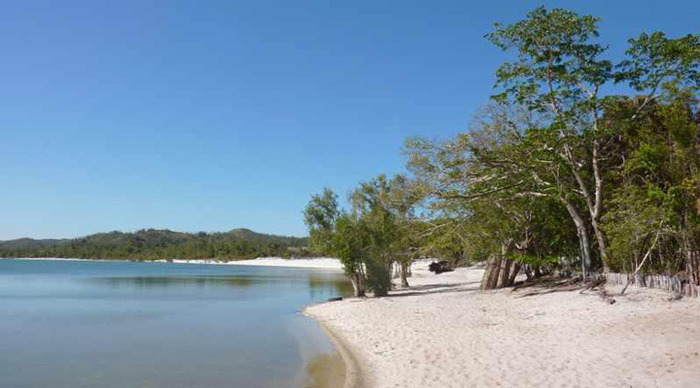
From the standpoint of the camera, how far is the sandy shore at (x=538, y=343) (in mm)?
9867

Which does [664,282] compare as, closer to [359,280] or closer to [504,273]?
[504,273]

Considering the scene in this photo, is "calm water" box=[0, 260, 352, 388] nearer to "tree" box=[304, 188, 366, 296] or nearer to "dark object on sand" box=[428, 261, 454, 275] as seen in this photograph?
"tree" box=[304, 188, 366, 296]

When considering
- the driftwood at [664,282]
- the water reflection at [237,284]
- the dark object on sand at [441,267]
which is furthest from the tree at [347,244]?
the dark object on sand at [441,267]

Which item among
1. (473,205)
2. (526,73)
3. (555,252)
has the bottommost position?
(555,252)

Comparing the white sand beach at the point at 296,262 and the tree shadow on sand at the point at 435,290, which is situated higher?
the tree shadow on sand at the point at 435,290

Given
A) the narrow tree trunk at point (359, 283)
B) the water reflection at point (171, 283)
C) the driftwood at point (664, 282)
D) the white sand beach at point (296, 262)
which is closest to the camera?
the driftwood at point (664, 282)

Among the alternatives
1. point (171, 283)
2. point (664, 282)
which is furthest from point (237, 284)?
point (664, 282)

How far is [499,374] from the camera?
1044 cm

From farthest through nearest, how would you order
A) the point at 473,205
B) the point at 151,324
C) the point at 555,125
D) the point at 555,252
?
the point at 555,252, the point at 473,205, the point at 151,324, the point at 555,125

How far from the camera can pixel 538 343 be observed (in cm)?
1285

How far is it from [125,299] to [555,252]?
96.6ft

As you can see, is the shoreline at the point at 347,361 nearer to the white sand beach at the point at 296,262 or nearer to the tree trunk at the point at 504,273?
the tree trunk at the point at 504,273

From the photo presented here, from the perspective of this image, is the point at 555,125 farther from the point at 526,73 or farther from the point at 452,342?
the point at 452,342

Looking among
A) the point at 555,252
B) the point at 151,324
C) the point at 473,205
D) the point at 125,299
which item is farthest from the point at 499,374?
the point at 125,299
